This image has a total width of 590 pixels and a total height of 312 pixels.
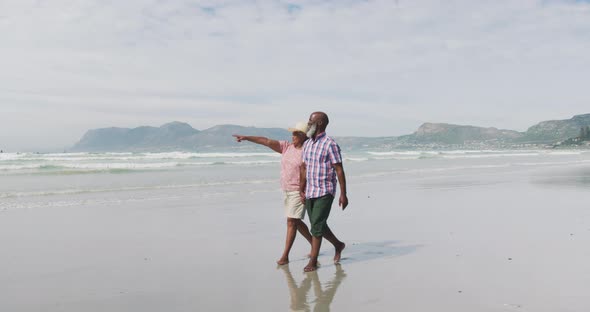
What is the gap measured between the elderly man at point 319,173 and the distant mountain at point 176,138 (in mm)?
117708

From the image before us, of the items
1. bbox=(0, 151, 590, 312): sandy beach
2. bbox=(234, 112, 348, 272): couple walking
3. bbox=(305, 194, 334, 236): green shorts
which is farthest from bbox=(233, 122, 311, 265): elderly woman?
bbox=(0, 151, 590, 312): sandy beach

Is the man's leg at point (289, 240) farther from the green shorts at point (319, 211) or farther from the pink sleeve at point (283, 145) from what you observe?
the pink sleeve at point (283, 145)

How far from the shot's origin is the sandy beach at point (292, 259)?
162 inches

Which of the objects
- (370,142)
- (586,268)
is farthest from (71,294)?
(370,142)

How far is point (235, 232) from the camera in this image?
7.39 meters

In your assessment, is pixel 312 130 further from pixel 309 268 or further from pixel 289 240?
pixel 309 268

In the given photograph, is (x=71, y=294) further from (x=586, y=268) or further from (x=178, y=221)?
(x=586, y=268)

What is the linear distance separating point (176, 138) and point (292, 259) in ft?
546

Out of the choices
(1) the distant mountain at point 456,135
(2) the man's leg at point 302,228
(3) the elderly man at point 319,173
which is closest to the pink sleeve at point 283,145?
(3) the elderly man at point 319,173

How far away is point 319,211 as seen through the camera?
17.0 ft

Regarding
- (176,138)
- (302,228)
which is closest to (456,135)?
(176,138)

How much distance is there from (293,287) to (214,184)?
1238 centimetres

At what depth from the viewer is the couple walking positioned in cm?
510

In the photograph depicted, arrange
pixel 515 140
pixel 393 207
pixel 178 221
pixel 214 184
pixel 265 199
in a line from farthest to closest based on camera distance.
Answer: pixel 515 140, pixel 214 184, pixel 265 199, pixel 393 207, pixel 178 221
